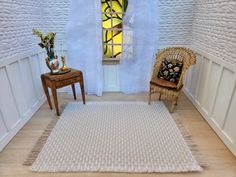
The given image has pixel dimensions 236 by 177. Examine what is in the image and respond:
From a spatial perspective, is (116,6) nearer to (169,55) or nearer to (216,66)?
(169,55)

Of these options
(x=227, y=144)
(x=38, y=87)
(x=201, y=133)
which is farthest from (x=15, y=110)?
(x=227, y=144)

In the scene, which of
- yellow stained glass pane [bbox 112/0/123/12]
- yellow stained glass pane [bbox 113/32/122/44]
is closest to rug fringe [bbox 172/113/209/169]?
yellow stained glass pane [bbox 113/32/122/44]

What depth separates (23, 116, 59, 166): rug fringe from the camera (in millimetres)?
1632

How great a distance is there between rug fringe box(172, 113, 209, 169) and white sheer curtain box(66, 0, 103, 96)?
138cm

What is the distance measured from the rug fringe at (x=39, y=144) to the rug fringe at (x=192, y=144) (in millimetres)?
1553

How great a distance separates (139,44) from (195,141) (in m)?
1.60

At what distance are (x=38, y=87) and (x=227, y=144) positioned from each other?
2.59m

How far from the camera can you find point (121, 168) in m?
1.52

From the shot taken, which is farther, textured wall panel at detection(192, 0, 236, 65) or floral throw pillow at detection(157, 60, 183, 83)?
floral throw pillow at detection(157, 60, 183, 83)

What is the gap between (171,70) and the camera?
2469 millimetres

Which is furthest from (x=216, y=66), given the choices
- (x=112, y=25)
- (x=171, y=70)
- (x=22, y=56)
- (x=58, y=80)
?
(x=22, y=56)

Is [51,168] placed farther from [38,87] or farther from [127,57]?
[127,57]

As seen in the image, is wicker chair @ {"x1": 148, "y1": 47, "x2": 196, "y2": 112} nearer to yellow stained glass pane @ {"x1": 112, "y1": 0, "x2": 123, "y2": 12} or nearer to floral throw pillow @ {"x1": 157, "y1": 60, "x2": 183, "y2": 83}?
floral throw pillow @ {"x1": 157, "y1": 60, "x2": 183, "y2": 83}

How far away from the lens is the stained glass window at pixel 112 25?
2.74 meters
